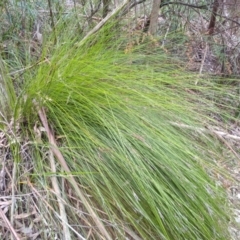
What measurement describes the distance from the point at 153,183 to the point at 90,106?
30 centimetres

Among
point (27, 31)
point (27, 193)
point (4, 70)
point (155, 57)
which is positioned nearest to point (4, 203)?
point (27, 193)

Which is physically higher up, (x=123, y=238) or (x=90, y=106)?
(x=90, y=106)

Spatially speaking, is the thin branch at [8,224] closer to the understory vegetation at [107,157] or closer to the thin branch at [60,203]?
the understory vegetation at [107,157]

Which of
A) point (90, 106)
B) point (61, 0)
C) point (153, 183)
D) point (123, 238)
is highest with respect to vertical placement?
point (61, 0)

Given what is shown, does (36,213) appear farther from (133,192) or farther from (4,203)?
(133,192)

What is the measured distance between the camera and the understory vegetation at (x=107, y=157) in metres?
0.93

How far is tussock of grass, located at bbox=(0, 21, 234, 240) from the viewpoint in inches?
36.4

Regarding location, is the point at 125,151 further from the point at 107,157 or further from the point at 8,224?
the point at 8,224

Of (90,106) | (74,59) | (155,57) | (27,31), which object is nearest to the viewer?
(90,106)

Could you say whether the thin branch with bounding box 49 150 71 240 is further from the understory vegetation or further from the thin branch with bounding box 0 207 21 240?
the thin branch with bounding box 0 207 21 240

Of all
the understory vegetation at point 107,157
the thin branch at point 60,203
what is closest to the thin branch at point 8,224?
the understory vegetation at point 107,157

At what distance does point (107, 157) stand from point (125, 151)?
0.19 ft

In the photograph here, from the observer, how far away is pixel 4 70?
1.26 meters

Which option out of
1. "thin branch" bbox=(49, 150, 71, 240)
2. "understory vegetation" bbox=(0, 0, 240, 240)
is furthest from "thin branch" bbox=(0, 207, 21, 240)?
"thin branch" bbox=(49, 150, 71, 240)
